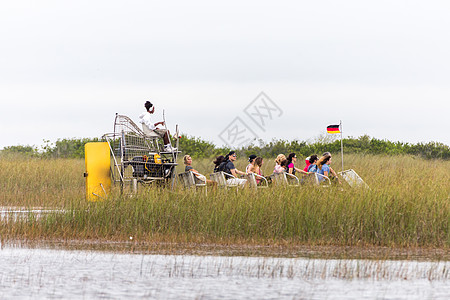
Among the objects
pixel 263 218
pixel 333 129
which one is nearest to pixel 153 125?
pixel 263 218

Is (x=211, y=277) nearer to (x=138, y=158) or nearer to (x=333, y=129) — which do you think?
(x=138, y=158)

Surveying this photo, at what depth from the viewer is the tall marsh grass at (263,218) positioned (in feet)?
44.2

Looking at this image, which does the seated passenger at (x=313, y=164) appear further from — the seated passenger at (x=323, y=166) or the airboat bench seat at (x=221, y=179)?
the airboat bench seat at (x=221, y=179)

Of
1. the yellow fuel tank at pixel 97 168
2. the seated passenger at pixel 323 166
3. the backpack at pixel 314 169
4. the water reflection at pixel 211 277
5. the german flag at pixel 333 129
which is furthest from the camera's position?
the german flag at pixel 333 129

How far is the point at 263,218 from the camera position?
13859mm

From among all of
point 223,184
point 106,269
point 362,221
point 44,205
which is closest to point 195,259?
point 106,269

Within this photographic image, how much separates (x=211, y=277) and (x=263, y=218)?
3.75 m

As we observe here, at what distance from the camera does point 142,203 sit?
14531 millimetres

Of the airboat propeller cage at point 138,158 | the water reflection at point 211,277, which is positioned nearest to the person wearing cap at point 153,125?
the airboat propeller cage at point 138,158

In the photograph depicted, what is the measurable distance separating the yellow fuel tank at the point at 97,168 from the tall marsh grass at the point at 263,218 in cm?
227

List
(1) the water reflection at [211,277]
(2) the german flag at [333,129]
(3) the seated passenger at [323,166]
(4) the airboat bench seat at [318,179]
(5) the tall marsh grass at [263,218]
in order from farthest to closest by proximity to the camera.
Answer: (2) the german flag at [333,129], (3) the seated passenger at [323,166], (4) the airboat bench seat at [318,179], (5) the tall marsh grass at [263,218], (1) the water reflection at [211,277]

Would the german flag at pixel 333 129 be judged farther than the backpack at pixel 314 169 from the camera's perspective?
Yes

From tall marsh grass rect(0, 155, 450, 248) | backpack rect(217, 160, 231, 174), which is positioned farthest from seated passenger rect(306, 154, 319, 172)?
tall marsh grass rect(0, 155, 450, 248)

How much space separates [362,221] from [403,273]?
10.2 feet
